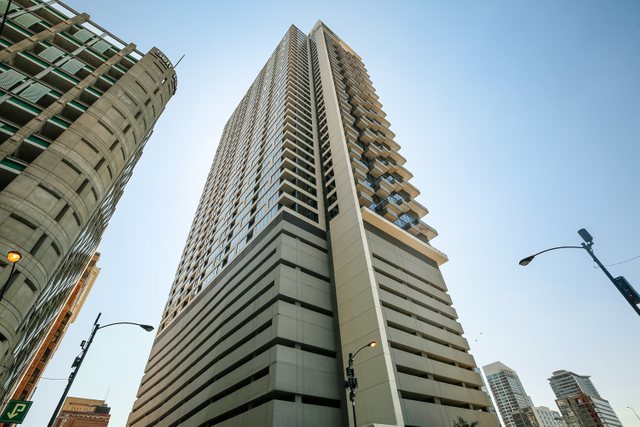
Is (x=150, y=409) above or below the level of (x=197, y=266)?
below

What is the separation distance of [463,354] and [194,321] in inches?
1364

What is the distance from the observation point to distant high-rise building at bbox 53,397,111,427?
5344 inches

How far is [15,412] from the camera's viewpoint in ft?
48.7

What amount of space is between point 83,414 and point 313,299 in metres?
170

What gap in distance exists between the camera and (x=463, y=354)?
117 ft

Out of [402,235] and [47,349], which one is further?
[47,349]

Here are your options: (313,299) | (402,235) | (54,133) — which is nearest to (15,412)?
(54,133)

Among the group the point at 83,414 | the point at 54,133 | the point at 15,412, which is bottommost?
the point at 15,412

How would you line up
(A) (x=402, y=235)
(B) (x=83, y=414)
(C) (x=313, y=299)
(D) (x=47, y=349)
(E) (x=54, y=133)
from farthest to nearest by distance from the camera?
(B) (x=83, y=414) → (D) (x=47, y=349) → (A) (x=402, y=235) → (C) (x=313, y=299) → (E) (x=54, y=133)

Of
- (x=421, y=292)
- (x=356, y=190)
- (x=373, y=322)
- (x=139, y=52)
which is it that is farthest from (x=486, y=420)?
(x=139, y=52)

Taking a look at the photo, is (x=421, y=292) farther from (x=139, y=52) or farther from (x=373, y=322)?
(x=139, y=52)

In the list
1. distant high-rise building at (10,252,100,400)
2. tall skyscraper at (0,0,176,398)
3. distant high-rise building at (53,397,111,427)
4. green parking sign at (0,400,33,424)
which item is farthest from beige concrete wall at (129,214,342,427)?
distant high-rise building at (53,397,111,427)

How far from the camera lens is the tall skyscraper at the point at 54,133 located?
19.1 meters

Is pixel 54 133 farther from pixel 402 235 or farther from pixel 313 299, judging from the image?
pixel 402 235
